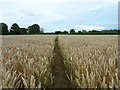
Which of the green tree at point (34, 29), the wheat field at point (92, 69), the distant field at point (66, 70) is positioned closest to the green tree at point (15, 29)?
the green tree at point (34, 29)

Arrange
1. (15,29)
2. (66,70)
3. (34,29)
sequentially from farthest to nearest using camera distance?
(34,29)
(15,29)
(66,70)

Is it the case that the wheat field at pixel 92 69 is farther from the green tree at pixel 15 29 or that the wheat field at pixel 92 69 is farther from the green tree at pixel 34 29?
the green tree at pixel 34 29

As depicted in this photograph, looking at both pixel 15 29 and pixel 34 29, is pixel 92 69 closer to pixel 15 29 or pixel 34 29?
pixel 15 29

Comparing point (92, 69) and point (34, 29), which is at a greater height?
point (34, 29)

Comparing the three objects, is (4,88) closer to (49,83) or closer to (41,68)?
(49,83)

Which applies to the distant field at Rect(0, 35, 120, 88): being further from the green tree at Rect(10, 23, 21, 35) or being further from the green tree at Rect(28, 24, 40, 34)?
the green tree at Rect(28, 24, 40, 34)

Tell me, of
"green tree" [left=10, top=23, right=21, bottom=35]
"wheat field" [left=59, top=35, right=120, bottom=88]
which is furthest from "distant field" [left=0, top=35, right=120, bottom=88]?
"green tree" [left=10, top=23, right=21, bottom=35]

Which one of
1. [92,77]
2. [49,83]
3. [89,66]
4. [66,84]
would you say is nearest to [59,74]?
[66,84]

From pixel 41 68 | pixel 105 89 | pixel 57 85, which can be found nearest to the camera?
pixel 105 89

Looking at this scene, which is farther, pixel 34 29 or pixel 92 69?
pixel 34 29

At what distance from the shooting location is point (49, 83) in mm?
2137

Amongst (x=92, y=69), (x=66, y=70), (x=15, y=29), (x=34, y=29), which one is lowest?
(x=66, y=70)

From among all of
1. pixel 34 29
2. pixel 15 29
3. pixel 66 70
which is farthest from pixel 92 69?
pixel 34 29

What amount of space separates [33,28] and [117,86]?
70.0 metres
